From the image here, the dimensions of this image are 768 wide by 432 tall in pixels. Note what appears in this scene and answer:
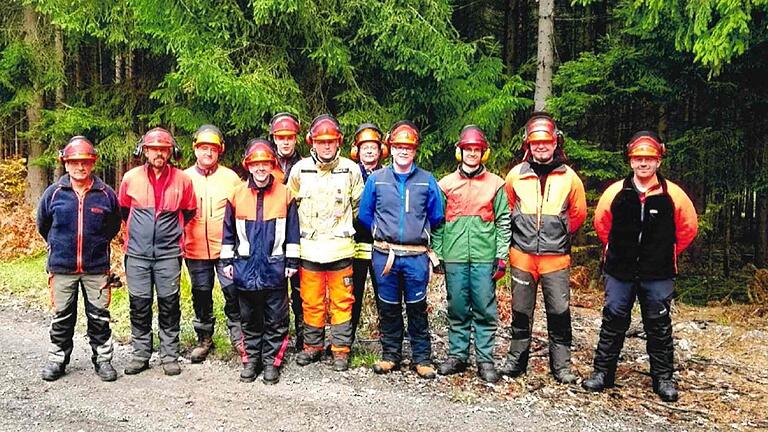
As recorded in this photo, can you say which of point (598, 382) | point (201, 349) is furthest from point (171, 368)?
point (598, 382)

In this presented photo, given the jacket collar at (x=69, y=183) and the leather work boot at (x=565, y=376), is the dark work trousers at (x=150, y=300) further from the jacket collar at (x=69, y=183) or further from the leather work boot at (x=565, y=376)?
the leather work boot at (x=565, y=376)

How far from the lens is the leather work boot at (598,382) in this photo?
18.8 ft

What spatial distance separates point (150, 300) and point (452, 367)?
3.26m

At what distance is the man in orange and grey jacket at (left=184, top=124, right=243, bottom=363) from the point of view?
6461mm

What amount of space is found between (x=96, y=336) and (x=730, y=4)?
7410mm

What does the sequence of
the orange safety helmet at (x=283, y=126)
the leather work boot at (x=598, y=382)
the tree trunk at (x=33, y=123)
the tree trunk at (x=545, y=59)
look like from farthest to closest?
the tree trunk at (x=33, y=123) → the tree trunk at (x=545, y=59) → the orange safety helmet at (x=283, y=126) → the leather work boot at (x=598, y=382)

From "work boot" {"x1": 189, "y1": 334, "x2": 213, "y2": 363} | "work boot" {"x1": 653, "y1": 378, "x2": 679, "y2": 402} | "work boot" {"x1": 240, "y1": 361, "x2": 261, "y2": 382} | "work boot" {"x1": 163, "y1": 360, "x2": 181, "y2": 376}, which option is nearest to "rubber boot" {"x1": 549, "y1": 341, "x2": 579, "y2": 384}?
"work boot" {"x1": 653, "y1": 378, "x2": 679, "y2": 402}

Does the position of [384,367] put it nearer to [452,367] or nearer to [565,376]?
[452,367]

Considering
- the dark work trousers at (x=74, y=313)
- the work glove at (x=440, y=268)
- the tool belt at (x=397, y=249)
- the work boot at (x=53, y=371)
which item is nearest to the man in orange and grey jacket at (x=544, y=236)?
the work glove at (x=440, y=268)

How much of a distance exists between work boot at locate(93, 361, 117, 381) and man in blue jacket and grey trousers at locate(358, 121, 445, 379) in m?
2.63

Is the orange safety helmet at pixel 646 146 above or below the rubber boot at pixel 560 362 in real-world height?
above

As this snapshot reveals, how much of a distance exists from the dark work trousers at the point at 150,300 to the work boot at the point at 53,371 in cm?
71

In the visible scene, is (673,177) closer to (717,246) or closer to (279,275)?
(717,246)

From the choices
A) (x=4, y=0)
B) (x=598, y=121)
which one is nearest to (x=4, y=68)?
(x=4, y=0)
